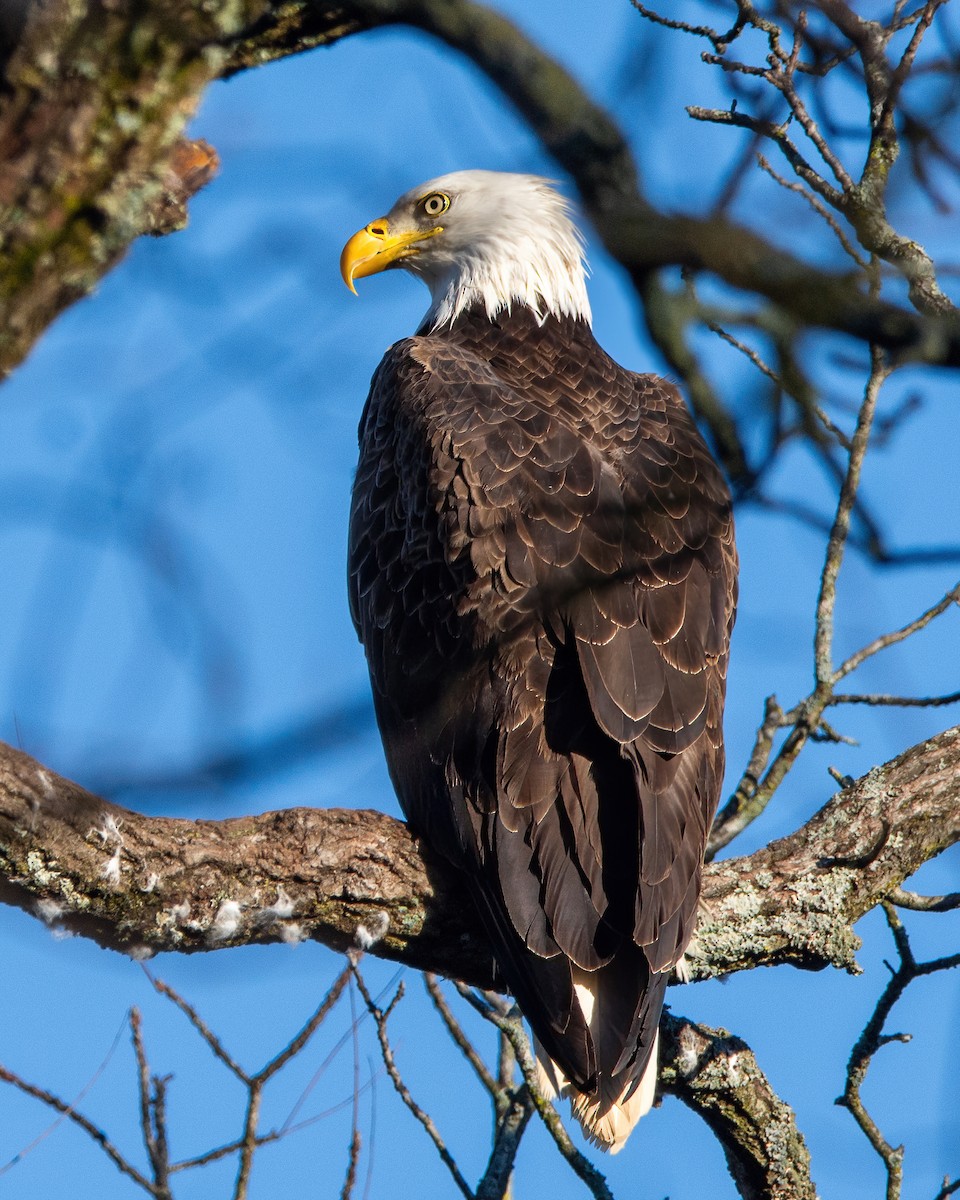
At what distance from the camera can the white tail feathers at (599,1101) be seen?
3.86 metres

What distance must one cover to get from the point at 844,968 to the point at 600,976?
784 mm

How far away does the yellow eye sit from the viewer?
6.64m

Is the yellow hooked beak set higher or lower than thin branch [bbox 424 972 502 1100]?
higher

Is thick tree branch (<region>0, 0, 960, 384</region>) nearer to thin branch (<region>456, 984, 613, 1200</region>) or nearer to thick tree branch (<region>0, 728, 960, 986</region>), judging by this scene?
thick tree branch (<region>0, 728, 960, 986</region>)

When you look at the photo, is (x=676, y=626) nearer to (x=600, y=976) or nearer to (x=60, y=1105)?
(x=600, y=976)

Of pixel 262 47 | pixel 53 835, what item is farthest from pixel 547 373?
pixel 262 47

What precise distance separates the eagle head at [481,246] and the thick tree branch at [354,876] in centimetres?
308

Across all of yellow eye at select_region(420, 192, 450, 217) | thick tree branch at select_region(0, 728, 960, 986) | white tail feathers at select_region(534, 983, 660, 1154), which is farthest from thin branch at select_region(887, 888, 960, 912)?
yellow eye at select_region(420, 192, 450, 217)

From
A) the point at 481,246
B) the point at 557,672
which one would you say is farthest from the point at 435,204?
the point at 557,672

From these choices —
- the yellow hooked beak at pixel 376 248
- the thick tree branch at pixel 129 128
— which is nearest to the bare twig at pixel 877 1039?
the thick tree branch at pixel 129 128

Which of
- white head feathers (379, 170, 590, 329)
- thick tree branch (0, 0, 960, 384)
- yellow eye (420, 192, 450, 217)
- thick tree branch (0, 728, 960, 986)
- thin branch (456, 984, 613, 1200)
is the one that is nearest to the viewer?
thick tree branch (0, 0, 960, 384)

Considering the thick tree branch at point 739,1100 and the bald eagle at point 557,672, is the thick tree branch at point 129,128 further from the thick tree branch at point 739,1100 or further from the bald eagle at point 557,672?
the thick tree branch at point 739,1100

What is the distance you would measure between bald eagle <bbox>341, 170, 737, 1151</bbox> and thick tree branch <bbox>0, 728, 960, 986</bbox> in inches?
7.7

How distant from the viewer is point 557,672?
4176 mm
